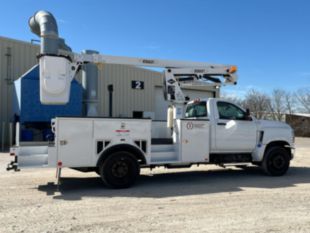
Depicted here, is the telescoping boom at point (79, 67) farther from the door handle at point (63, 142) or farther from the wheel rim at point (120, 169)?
the wheel rim at point (120, 169)

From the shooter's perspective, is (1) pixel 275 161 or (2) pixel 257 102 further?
(2) pixel 257 102

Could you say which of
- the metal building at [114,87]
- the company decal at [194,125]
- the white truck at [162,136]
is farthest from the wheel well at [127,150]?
the metal building at [114,87]

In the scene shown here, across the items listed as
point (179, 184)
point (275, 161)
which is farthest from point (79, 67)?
point (275, 161)

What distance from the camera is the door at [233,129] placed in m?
10.3

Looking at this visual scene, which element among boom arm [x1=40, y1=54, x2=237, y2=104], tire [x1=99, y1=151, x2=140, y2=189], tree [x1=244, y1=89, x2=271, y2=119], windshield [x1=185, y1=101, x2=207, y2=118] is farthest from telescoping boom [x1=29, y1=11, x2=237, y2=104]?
tree [x1=244, y1=89, x2=271, y2=119]

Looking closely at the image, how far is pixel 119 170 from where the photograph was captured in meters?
8.73

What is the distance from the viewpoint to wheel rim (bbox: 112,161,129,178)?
8.70 m

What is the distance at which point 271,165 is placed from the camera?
35.8ft

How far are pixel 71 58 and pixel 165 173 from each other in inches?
178

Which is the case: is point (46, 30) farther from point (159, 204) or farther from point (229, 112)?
point (159, 204)

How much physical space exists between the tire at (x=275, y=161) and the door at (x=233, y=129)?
1.89ft

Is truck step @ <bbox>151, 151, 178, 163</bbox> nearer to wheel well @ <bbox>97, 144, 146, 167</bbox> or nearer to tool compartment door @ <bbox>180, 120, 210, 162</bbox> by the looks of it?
tool compartment door @ <bbox>180, 120, 210, 162</bbox>

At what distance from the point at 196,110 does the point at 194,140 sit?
51.7 inches

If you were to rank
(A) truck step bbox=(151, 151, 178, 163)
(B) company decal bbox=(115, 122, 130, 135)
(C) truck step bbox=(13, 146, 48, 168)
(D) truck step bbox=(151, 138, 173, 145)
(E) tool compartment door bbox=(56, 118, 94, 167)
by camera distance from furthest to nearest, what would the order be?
(D) truck step bbox=(151, 138, 173, 145) → (A) truck step bbox=(151, 151, 178, 163) → (B) company decal bbox=(115, 122, 130, 135) → (E) tool compartment door bbox=(56, 118, 94, 167) → (C) truck step bbox=(13, 146, 48, 168)
